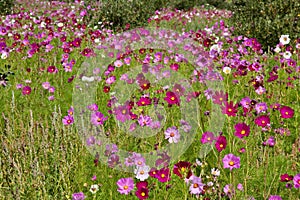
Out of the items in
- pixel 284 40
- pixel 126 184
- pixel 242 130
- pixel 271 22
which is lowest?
pixel 271 22

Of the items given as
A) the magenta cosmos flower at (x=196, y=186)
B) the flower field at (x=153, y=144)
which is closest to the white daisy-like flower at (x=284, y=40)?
the flower field at (x=153, y=144)

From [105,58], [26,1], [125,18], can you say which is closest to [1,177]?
[105,58]

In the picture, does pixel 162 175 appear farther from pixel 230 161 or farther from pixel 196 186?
pixel 230 161

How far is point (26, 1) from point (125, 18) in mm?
8012

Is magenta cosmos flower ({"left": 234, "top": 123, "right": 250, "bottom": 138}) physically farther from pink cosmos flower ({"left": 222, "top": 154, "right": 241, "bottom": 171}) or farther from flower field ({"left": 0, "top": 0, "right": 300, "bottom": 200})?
pink cosmos flower ({"left": 222, "top": 154, "right": 241, "bottom": 171})

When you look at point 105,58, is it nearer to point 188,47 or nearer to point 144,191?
point 188,47

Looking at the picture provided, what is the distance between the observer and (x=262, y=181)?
2207 millimetres

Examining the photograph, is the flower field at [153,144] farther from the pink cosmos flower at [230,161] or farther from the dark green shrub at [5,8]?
the dark green shrub at [5,8]

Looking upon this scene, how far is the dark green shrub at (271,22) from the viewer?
582 centimetres

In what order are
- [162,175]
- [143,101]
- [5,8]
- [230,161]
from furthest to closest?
[5,8] → [143,101] → [230,161] → [162,175]

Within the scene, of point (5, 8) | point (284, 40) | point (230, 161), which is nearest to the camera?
point (230, 161)

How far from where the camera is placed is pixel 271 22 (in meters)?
6.01

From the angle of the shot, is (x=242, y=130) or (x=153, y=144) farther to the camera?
(x=153, y=144)

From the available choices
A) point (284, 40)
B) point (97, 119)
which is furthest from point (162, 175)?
point (284, 40)
